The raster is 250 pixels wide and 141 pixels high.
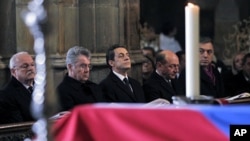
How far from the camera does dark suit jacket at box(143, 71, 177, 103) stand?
5898mm

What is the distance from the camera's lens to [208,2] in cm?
1352

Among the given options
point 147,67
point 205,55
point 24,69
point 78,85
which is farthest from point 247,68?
point 24,69

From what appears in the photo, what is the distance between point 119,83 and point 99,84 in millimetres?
163

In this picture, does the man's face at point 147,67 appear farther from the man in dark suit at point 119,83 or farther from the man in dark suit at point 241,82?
the man in dark suit at point 119,83

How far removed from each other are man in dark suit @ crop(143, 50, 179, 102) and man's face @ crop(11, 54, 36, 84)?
118cm

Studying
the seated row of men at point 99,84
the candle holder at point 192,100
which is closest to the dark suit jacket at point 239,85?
the seated row of men at point 99,84

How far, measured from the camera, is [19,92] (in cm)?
482

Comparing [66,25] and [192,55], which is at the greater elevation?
[66,25]

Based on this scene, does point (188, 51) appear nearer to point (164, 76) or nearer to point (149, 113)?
point (149, 113)

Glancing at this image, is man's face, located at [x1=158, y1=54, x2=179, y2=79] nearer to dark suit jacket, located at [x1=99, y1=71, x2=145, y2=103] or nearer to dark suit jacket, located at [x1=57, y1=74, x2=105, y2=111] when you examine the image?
dark suit jacket, located at [x1=99, y1=71, x2=145, y2=103]

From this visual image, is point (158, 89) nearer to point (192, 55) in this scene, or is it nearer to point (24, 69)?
point (24, 69)

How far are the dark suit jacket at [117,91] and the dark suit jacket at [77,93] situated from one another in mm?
202

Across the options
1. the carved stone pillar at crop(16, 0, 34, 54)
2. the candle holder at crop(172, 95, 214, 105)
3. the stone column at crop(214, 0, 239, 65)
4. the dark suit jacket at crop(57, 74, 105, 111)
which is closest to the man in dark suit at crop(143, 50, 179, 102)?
the dark suit jacket at crop(57, 74, 105, 111)

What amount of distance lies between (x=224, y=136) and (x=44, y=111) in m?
0.60
